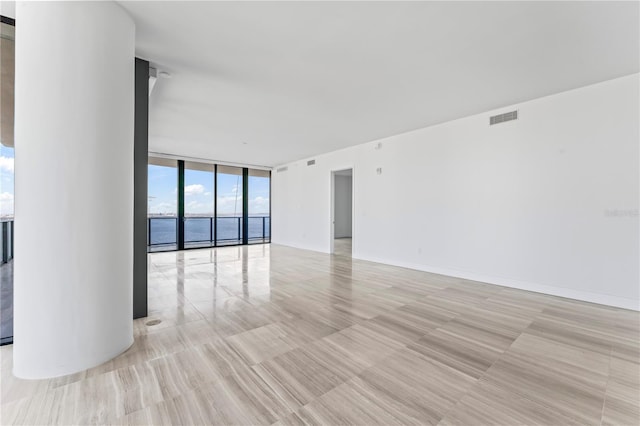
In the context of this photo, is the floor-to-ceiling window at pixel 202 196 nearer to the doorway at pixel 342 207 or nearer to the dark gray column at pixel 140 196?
the doorway at pixel 342 207

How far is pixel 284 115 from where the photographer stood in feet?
15.5

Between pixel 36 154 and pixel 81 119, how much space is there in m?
0.37

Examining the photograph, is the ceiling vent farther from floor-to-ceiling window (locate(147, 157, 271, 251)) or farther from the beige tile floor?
floor-to-ceiling window (locate(147, 157, 271, 251))

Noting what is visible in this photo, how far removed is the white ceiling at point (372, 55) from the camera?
2254mm

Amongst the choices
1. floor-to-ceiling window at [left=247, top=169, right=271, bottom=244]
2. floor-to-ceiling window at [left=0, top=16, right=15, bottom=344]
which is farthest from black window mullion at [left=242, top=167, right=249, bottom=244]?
floor-to-ceiling window at [left=0, top=16, right=15, bottom=344]

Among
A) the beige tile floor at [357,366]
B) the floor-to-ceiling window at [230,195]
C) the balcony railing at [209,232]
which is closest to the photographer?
the beige tile floor at [357,366]

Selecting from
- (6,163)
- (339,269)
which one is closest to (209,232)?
(339,269)

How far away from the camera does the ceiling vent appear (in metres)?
4.18

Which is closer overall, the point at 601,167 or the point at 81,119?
the point at 81,119

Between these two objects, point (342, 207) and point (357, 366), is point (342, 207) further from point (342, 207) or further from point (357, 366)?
point (357, 366)

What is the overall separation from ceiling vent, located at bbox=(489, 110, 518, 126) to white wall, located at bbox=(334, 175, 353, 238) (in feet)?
24.7

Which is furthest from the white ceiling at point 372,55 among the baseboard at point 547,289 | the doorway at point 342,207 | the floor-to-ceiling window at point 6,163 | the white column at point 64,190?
the doorway at point 342,207

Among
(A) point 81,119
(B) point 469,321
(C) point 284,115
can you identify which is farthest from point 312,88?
(B) point 469,321

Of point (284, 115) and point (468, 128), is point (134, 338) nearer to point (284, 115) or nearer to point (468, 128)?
point (284, 115)
